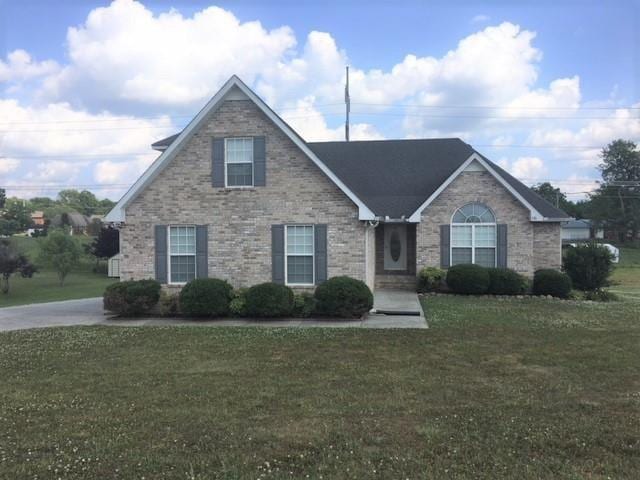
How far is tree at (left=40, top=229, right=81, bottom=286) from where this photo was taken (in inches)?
1097

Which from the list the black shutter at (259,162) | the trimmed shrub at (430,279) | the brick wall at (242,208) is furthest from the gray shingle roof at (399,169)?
the black shutter at (259,162)

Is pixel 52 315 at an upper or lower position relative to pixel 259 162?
lower

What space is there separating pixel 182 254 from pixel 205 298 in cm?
222

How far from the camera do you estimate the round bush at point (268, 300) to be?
518 inches

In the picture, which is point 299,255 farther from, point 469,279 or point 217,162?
point 469,279

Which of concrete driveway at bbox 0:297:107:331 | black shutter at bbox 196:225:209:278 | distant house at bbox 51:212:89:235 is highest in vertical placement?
distant house at bbox 51:212:89:235

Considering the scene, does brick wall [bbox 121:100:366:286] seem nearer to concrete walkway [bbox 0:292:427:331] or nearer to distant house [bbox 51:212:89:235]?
concrete walkway [bbox 0:292:427:331]

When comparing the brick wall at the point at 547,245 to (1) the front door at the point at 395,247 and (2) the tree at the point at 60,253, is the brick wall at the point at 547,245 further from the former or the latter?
(2) the tree at the point at 60,253

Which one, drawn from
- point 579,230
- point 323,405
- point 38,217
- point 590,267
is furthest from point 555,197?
point 38,217

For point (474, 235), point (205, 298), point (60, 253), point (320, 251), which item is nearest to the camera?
point (205, 298)

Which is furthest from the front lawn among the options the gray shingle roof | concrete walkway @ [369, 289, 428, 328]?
the gray shingle roof

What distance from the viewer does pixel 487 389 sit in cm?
703

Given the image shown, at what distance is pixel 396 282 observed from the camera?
64.6ft

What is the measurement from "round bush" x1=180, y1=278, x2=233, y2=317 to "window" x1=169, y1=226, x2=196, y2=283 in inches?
51.2
